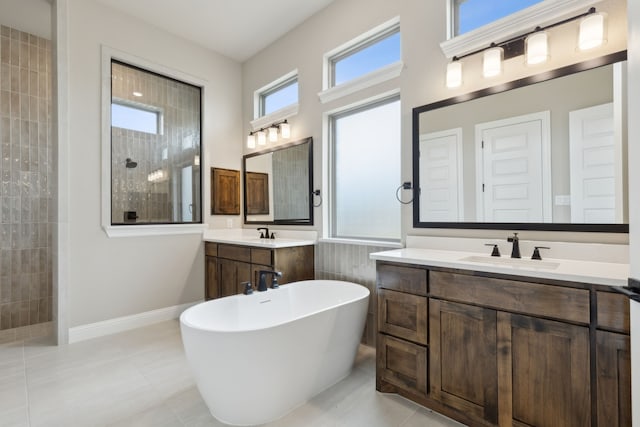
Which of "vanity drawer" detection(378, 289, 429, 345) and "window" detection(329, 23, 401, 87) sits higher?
"window" detection(329, 23, 401, 87)

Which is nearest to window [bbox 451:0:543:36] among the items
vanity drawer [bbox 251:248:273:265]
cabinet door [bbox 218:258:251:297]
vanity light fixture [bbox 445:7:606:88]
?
vanity light fixture [bbox 445:7:606:88]

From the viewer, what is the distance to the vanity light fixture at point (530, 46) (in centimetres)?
160

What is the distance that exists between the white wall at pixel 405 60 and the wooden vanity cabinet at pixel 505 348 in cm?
59

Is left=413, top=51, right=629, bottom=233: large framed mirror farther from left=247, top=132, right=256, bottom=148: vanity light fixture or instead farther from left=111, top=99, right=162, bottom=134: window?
left=111, top=99, right=162, bottom=134: window

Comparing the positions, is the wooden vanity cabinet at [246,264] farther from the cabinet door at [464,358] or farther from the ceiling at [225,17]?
the ceiling at [225,17]

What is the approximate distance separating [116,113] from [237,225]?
5.92 ft

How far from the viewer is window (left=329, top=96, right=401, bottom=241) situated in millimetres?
2666

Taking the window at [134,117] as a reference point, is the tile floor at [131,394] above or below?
below

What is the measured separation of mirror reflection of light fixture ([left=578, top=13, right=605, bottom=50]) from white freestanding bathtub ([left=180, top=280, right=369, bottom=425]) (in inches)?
77.3

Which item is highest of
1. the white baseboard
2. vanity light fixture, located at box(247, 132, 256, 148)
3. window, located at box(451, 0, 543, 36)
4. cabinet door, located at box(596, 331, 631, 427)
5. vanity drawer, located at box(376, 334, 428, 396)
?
window, located at box(451, 0, 543, 36)

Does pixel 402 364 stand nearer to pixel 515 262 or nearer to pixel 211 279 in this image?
pixel 515 262

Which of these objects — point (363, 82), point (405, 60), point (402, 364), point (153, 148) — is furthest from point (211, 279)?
point (405, 60)

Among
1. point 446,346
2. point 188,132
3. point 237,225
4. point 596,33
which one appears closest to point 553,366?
point 446,346

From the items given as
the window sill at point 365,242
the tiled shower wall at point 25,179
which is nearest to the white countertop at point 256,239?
the window sill at point 365,242
